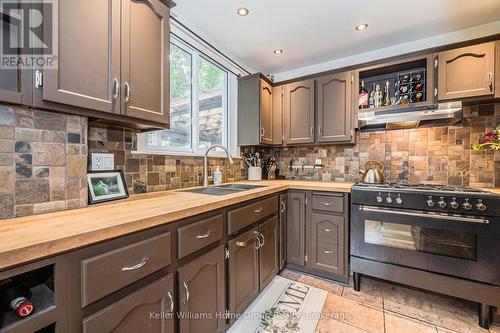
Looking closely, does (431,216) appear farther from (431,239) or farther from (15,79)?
(15,79)

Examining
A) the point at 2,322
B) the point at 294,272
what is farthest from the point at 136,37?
the point at 294,272

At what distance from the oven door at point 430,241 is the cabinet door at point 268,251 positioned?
2.29 feet

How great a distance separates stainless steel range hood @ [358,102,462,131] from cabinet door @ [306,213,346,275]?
1081mm

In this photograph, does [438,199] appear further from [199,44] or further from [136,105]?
[199,44]

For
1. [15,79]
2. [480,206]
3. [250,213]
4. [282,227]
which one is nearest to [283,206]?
[282,227]

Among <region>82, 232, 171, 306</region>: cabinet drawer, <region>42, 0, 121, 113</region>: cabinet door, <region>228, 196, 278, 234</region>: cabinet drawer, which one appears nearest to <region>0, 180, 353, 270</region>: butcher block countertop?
<region>82, 232, 171, 306</region>: cabinet drawer

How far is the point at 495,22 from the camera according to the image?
202 cm

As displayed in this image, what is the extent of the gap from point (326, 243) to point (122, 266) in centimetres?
183

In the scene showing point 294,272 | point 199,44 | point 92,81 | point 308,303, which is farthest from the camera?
point 294,272

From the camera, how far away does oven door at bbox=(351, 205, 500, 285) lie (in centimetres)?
155

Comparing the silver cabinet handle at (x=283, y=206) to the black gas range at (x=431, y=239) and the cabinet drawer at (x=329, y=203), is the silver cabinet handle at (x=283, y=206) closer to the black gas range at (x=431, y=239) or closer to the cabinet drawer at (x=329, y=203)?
the cabinet drawer at (x=329, y=203)

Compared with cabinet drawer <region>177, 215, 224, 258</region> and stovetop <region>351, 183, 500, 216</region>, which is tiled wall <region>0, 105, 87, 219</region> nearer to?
cabinet drawer <region>177, 215, 224, 258</region>

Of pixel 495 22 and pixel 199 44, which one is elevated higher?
pixel 495 22

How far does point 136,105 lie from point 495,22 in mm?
3181
